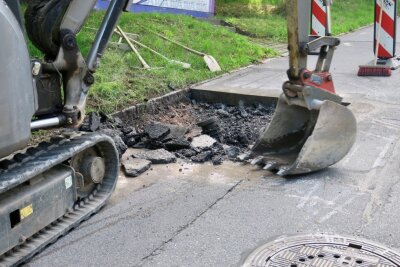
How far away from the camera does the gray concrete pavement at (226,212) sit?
4.14 metres

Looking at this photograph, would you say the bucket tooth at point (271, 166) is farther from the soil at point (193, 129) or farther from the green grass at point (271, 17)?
the green grass at point (271, 17)

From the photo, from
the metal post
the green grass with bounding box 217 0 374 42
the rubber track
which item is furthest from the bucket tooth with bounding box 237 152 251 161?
the green grass with bounding box 217 0 374 42

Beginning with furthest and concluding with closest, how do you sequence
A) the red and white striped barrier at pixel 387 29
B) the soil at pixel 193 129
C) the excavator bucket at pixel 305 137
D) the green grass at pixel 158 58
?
the red and white striped barrier at pixel 387 29 < the green grass at pixel 158 58 < the soil at pixel 193 129 < the excavator bucket at pixel 305 137

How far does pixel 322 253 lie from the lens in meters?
4.09

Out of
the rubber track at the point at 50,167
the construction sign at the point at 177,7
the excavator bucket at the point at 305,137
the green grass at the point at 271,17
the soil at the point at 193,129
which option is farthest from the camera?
the green grass at the point at 271,17

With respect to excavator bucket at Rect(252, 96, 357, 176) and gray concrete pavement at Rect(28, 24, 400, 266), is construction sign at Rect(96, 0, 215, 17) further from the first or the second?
gray concrete pavement at Rect(28, 24, 400, 266)

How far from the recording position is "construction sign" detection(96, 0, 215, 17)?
51.5 ft

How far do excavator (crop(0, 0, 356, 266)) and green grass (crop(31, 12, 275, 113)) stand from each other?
7.67 feet

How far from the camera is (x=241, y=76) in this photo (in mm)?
10336

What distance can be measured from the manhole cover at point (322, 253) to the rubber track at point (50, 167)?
1.47 metres

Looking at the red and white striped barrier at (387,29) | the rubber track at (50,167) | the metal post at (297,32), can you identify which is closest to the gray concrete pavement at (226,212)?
the rubber track at (50,167)

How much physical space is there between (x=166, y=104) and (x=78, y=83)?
11.4 feet

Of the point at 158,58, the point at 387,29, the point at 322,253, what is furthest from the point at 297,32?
the point at 387,29

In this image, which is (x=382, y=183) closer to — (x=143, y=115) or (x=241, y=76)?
(x=143, y=115)
